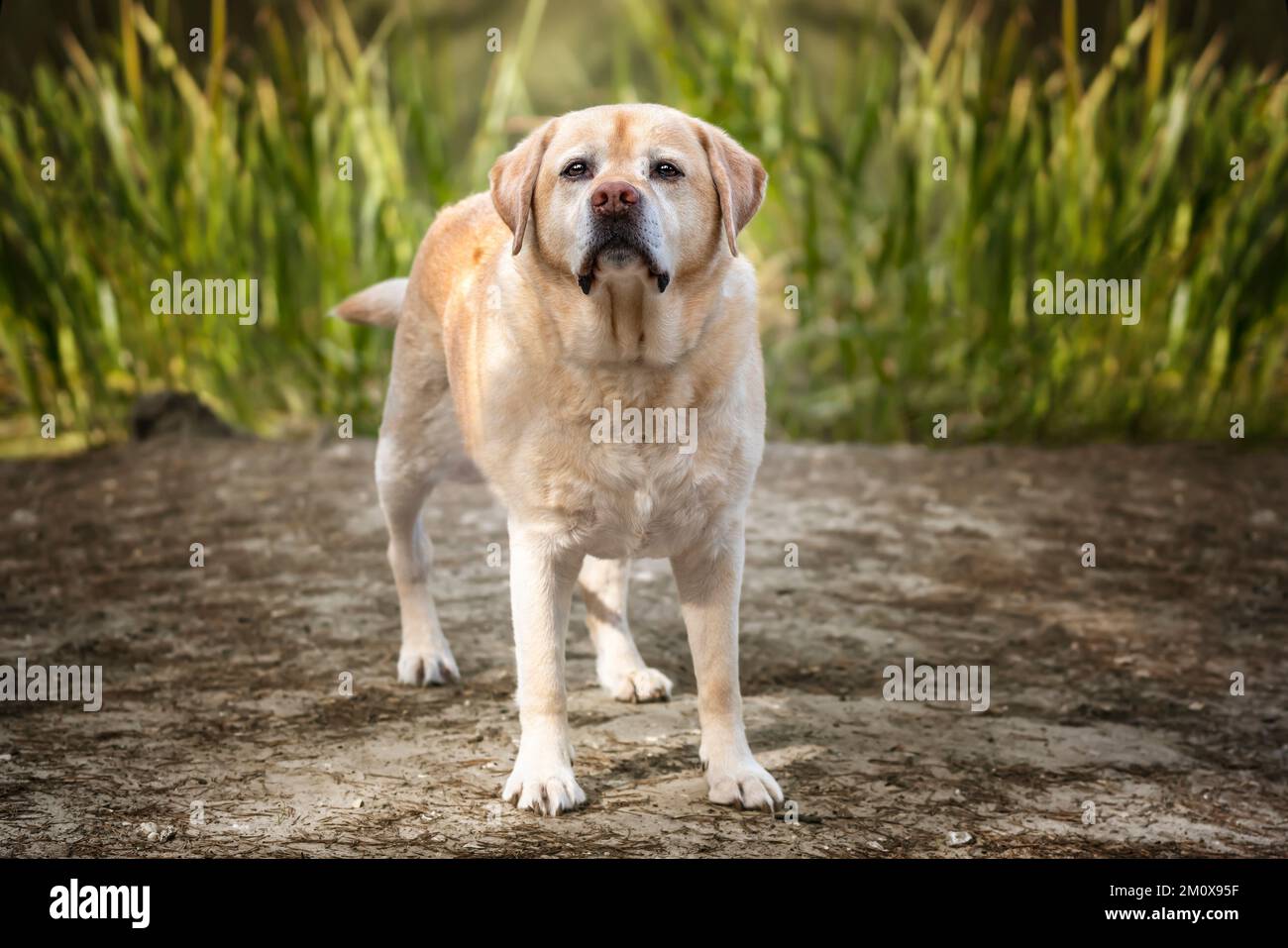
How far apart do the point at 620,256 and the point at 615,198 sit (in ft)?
0.39

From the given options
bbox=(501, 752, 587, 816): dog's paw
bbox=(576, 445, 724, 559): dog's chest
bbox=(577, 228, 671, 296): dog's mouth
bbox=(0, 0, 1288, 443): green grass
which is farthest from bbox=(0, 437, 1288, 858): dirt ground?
bbox=(577, 228, 671, 296): dog's mouth

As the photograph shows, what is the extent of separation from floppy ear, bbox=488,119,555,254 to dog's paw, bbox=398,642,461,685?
53.4 inches

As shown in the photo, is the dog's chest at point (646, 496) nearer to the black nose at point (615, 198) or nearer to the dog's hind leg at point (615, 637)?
the black nose at point (615, 198)

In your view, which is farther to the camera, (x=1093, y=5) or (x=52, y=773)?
(x=1093, y=5)

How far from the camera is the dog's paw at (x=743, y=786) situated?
3201 millimetres

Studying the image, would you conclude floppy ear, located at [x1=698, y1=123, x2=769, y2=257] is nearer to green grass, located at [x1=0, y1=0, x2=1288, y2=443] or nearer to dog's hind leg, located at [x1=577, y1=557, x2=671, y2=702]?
dog's hind leg, located at [x1=577, y1=557, x2=671, y2=702]

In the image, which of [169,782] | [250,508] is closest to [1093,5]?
[250,508]

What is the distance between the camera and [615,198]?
9.55ft

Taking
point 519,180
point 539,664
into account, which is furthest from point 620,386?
point 539,664

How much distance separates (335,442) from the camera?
6.80 metres

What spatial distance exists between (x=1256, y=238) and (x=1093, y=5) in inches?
112

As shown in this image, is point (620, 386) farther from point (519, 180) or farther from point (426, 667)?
point (426, 667)

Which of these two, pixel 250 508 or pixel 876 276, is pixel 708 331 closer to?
pixel 250 508

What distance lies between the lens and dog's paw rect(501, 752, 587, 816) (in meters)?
3.15
